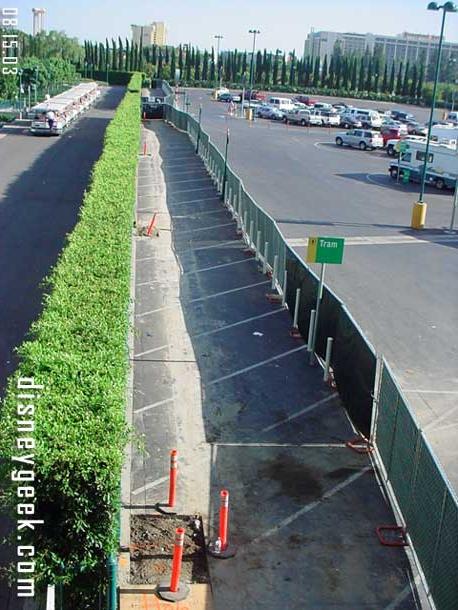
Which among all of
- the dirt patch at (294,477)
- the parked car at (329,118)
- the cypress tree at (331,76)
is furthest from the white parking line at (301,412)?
the cypress tree at (331,76)

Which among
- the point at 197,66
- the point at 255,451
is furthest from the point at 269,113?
the point at 255,451

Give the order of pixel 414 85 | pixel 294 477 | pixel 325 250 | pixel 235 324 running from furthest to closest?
1. pixel 414 85
2. pixel 235 324
3. pixel 325 250
4. pixel 294 477

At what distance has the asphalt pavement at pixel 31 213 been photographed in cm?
1605

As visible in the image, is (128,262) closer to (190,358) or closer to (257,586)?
(190,358)

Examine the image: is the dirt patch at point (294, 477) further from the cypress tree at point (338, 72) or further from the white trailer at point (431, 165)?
the cypress tree at point (338, 72)

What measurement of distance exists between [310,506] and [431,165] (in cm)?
3197

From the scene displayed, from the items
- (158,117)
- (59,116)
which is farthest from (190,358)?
(158,117)

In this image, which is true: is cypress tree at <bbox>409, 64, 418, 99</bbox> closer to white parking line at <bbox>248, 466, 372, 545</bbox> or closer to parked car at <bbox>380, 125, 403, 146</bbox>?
parked car at <bbox>380, 125, 403, 146</bbox>

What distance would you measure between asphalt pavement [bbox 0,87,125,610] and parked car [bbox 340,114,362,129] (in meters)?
29.1

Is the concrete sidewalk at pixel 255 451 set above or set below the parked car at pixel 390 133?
below

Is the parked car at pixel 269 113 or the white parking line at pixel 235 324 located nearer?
the white parking line at pixel 235 324

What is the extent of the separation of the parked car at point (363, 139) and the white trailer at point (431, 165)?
1416 centimetres
